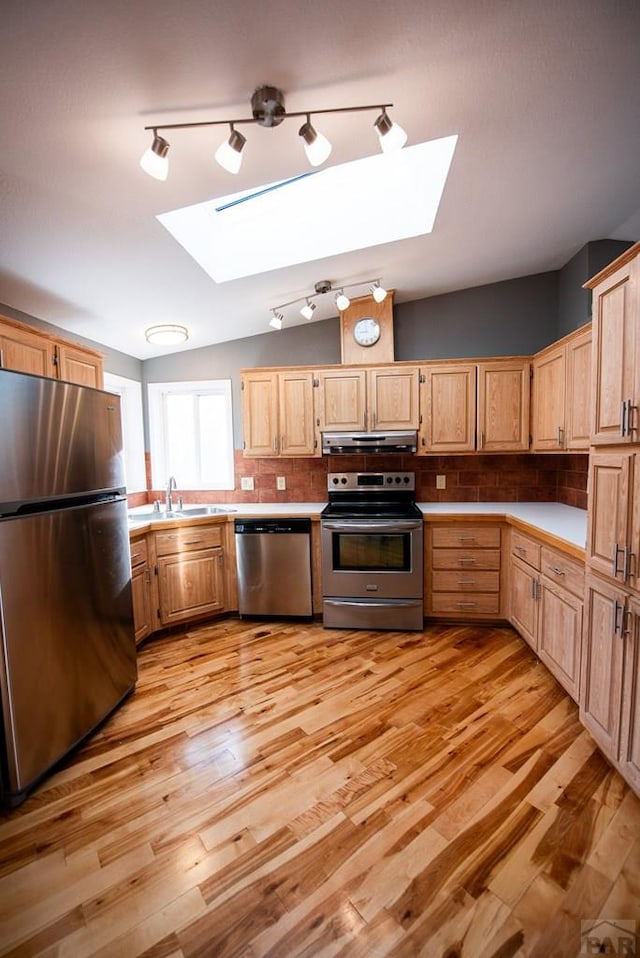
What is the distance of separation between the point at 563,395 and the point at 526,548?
3.39ft

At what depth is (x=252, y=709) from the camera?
203 cm

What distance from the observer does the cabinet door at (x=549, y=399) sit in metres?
2.60

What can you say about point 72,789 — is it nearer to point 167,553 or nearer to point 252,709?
point 252,709

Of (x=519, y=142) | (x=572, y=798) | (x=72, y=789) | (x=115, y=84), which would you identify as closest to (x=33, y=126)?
(x=115, y=84)

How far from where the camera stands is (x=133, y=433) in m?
3.63

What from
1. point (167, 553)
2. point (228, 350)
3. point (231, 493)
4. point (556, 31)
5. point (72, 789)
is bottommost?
point (72, 789)

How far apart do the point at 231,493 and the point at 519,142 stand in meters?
3.02

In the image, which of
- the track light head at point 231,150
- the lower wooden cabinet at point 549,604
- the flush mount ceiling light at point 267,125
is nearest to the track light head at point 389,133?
the flush mount ceiling light at point 267,125

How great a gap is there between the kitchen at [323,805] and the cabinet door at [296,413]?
1.97 feet

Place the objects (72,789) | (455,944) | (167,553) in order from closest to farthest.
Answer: (455,944) → (72,789) → (167,553)

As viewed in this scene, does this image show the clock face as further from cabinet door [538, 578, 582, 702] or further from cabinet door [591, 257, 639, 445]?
cabinet door [538, 578, 582, 702]

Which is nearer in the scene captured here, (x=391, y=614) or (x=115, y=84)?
(x=115, y=84)

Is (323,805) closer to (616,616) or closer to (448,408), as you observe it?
(616,616)

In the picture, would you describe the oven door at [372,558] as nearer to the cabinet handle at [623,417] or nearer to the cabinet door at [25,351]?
the cabinet handle at [623,417]
